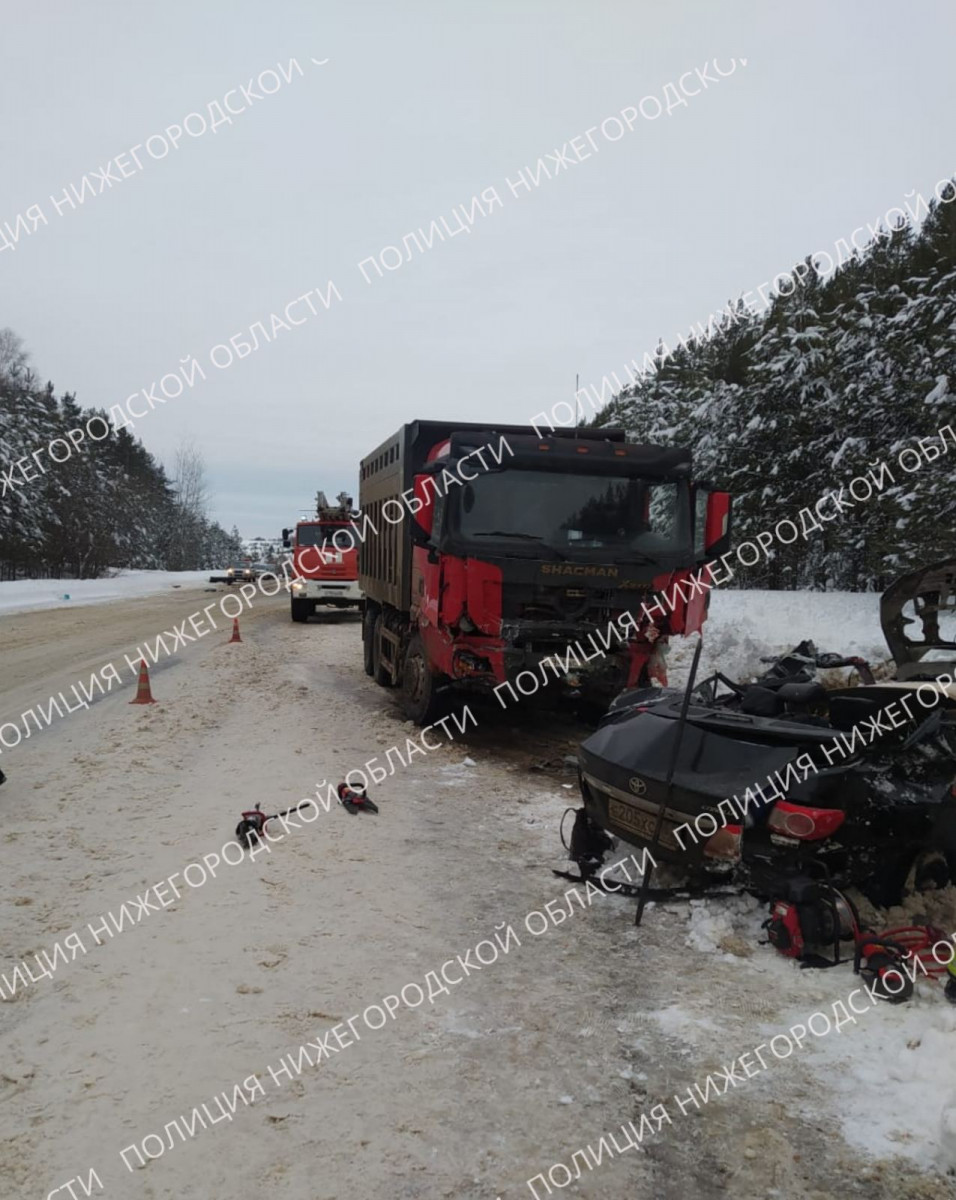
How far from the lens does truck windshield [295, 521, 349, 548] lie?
864 inches

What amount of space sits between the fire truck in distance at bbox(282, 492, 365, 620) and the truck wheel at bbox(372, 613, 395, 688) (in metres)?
9.43

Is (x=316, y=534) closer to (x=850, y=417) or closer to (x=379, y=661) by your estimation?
(x=379, y=661)

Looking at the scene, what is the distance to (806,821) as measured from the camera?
372cm

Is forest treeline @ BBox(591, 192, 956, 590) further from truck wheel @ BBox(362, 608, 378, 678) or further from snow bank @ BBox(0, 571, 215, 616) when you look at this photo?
snow bank @ BBox(0, 571, 215, 616)

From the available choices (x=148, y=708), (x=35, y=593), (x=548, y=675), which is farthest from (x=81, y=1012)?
(x=35, y=593)

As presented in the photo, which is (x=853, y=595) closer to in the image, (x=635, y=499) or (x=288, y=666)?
(x=635, y=499)

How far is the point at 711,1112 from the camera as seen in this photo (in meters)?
2.81

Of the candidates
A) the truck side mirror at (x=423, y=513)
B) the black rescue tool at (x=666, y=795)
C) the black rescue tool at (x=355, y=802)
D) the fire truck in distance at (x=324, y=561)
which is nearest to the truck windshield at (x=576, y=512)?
the truck side mirror at (x=423, y=513)

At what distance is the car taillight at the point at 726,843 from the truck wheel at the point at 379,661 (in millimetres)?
7771

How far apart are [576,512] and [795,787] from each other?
14.7 feet

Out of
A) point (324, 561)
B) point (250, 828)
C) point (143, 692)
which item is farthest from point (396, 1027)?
point (324, 561)

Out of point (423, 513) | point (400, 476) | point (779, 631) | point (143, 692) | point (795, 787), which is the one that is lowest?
point (779, 631)

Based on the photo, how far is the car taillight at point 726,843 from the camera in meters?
3.88

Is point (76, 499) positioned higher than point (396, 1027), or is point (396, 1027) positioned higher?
point (76, 499)
